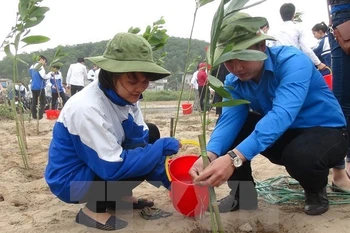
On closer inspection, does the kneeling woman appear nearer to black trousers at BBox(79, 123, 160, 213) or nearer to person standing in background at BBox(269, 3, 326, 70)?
black trousers at BBox(79, 123, 160, 213)

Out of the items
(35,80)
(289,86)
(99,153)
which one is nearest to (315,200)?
(289,86)

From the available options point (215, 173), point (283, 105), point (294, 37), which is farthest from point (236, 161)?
point (294, 37)

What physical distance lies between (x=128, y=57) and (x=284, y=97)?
2.15 feet

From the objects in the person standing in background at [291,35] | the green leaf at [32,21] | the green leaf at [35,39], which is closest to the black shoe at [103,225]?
the green leaf at [35,39]

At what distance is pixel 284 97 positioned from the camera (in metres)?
1.55

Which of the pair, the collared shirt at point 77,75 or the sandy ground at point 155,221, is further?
the collared shirt at point 77,75

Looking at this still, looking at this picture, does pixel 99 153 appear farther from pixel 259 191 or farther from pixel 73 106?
pixel 259 191

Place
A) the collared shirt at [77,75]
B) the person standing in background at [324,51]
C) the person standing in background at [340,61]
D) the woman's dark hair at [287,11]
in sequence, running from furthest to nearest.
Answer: the collared shirt at [77,75]
the person standing in background at [324,51]
the woman's dark hair at [287,11]
the person standing in background at [340,61]

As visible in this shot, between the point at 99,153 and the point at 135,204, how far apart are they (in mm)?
532

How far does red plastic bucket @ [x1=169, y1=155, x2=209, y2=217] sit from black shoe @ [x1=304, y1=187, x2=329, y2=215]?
47 cm

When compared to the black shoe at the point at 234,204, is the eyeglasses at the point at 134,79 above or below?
above

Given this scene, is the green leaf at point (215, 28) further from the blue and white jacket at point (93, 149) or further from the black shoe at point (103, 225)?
the black shoe at point (103, 225)

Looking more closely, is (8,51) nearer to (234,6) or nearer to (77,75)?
(234,6)

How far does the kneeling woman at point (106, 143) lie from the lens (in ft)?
5.25
